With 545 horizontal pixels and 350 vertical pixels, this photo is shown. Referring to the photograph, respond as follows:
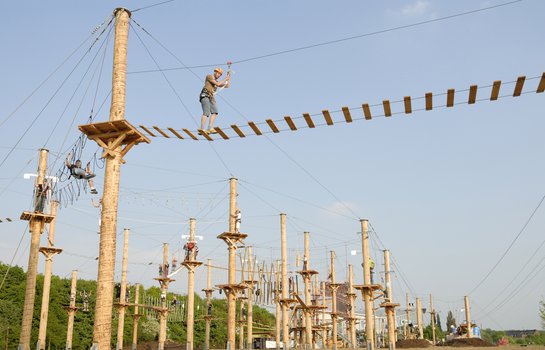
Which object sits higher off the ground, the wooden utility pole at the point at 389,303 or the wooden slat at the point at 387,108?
the wooden slat at the point at 387,108

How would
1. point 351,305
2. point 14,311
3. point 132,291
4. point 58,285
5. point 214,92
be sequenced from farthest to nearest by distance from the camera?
point 132,291 < point 58,285 < point 14,311 < point 351,305 < point 214,92

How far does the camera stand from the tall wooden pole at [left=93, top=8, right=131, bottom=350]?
904 cm

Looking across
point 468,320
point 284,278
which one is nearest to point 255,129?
point 284,278

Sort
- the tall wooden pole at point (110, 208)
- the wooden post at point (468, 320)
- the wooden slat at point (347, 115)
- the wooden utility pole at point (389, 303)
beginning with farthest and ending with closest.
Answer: the wooden post at point (468, 320)
the wooden utility pole at point (389, 303)
the wooden slat at point (347, 115)
the tall wooden pole at point (110, 208)

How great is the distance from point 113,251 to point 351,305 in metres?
28.7

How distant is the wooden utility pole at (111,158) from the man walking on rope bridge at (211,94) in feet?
5.04

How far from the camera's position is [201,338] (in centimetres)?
6294

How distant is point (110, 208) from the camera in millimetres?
9641

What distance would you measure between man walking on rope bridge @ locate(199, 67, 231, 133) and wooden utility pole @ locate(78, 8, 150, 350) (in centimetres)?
154

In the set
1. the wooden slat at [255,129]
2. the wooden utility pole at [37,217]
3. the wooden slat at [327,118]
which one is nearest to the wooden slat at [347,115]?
the wooden slat at [327,118]

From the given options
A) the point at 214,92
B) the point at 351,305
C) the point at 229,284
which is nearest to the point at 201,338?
the point at 351,305

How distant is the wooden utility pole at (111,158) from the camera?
9.05m

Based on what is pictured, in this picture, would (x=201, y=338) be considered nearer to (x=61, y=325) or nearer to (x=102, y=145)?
(x=61, y=325)

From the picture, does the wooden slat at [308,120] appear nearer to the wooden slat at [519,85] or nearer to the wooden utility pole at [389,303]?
the wooden slat at [519,85]
